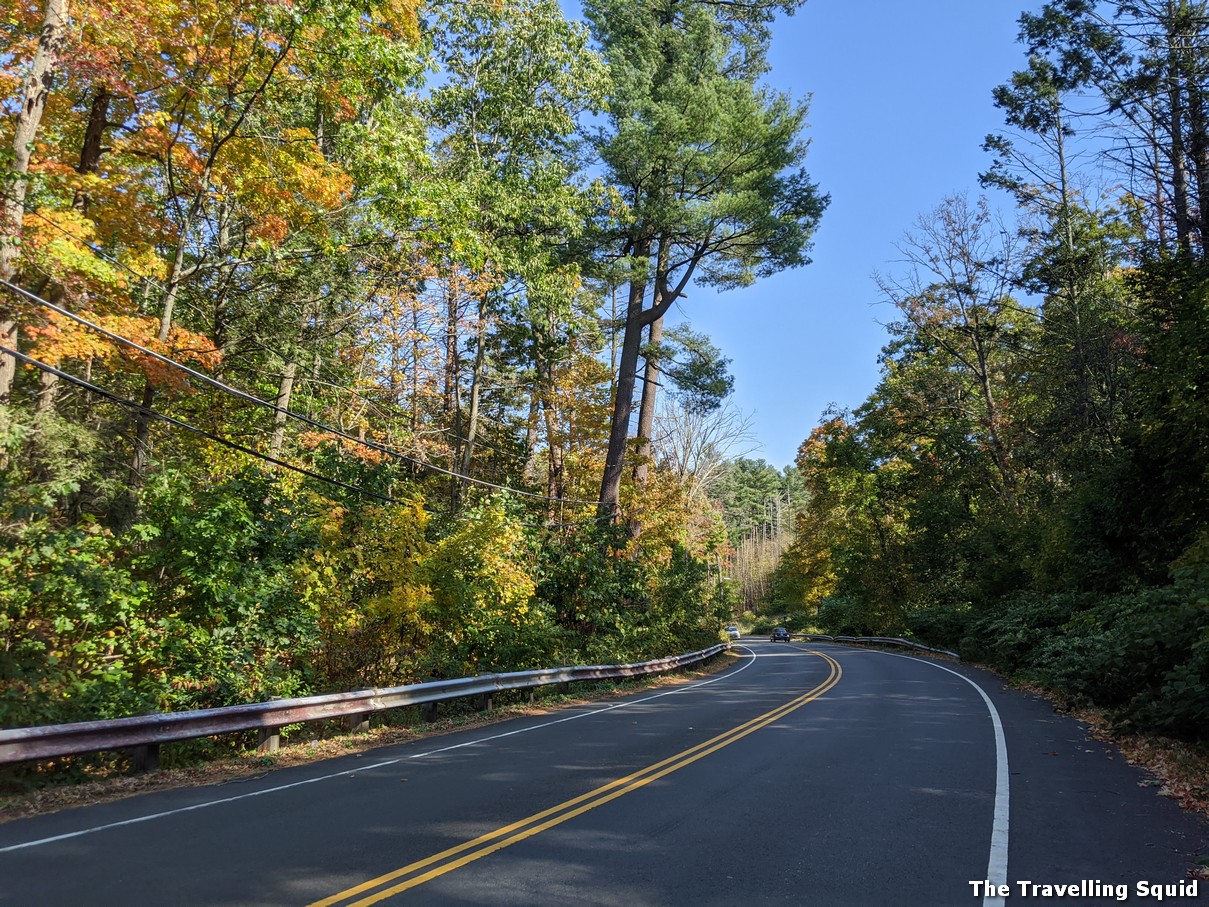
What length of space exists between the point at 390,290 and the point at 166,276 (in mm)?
6324

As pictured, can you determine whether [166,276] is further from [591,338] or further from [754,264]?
[591,338]

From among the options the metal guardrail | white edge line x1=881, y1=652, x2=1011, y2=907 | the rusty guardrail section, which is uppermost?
white edge line x1=881, y1=652, x2=1011, y2=907

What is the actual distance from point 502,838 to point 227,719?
4807 mm

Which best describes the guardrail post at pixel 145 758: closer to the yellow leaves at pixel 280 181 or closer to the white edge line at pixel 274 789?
the white edge line at pixel 274 789

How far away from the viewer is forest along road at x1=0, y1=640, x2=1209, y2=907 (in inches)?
184

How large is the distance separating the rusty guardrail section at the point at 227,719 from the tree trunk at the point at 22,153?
5948mm

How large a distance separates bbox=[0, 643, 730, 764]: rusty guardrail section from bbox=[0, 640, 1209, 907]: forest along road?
2.51 ft

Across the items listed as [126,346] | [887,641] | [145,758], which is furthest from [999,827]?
[887,641]

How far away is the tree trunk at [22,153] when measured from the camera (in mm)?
10289

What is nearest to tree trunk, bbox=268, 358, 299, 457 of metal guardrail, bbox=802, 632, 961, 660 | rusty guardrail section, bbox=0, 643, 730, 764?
rusty guardrail section, bbox=0, 643, 730, 764

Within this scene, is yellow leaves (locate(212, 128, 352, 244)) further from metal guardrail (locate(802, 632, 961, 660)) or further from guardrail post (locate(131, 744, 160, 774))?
metal guardrail (locate(802, 632, 961, 660))

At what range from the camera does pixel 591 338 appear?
103 ft

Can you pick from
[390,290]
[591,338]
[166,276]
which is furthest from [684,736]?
[591,338]

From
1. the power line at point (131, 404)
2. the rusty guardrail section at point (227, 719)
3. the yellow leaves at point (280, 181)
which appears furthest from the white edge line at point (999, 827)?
the yellow leaves at point (280, 181)
